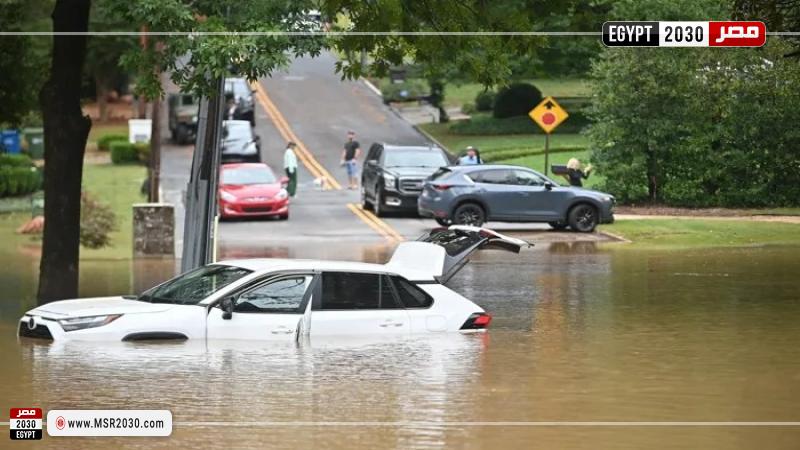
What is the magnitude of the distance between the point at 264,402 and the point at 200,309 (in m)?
2.66

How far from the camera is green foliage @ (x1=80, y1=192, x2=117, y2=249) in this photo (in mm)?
34312

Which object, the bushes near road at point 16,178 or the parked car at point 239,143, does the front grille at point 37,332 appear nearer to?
the bushes near road at point 16,178

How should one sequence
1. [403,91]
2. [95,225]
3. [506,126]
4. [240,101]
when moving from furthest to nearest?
[403,91], [506,126], [240,101], [95,225]

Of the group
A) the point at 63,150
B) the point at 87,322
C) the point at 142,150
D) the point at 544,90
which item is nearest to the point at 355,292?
the point at 87,322

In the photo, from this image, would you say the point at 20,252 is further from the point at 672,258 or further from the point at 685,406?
the point at 685,406

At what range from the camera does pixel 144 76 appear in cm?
2144

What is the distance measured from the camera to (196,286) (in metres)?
17.6

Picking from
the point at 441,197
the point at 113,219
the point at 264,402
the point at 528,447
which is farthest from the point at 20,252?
the point at 528,447

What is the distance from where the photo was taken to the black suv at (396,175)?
39438 mm

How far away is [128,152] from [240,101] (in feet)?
17.5

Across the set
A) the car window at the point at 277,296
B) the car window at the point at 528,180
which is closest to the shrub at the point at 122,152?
the car window at the point at 528,180

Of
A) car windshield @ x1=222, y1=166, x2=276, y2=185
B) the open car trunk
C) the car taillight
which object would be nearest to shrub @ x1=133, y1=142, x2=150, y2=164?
car windshield @ x1=222, y1=166, x2=276, y2=185

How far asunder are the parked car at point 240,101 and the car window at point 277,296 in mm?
41235

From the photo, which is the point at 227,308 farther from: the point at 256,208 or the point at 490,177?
the point at 256,208
